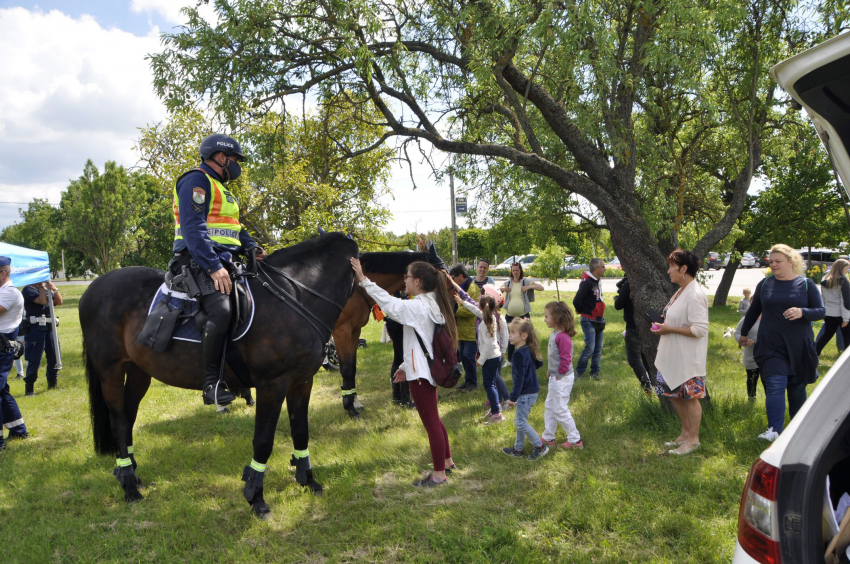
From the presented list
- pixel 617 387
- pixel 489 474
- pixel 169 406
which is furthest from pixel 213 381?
pixel 617 387

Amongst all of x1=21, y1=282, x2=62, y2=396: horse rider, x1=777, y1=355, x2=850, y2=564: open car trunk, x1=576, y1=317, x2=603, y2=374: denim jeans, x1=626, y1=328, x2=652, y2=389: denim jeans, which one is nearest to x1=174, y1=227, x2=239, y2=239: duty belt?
x1=777, y1=355, x2=850, y2=564: open car trunk

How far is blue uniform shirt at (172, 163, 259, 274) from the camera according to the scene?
3.79 m

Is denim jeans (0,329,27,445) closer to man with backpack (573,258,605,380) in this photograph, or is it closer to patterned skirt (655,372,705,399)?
patterned skirt (655,372,705,399)

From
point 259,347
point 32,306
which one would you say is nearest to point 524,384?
point 259,347

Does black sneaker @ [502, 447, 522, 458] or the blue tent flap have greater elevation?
the blue tent flap

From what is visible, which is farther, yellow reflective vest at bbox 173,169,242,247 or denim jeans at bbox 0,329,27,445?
denim jeans at bbox 0,329,27,445

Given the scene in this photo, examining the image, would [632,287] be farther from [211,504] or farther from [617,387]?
[211,504]

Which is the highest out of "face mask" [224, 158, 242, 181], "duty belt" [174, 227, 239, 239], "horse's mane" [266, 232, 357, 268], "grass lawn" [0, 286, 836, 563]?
"face mask" [224, 158, 242, 181]

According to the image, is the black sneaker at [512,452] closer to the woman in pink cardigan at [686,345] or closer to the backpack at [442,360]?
the backpack at [442,360]

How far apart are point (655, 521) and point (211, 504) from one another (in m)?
3.46

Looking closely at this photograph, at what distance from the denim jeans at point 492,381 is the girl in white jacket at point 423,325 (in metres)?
1.73

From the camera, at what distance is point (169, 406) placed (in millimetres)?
7430

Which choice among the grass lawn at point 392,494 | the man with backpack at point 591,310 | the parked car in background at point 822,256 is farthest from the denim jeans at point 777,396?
the parked car in background at point 822,256

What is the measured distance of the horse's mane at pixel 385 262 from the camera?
18.1ft
